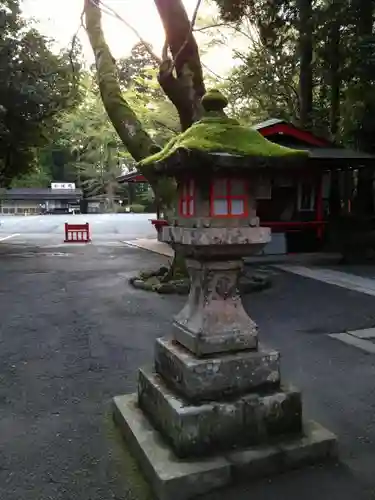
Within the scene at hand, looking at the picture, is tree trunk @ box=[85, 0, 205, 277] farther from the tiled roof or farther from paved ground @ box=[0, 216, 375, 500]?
the tiled roof

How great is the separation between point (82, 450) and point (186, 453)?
81 cm

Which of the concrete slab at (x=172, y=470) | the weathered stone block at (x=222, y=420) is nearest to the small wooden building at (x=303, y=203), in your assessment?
the weathered stone block at (x=222, y=420)

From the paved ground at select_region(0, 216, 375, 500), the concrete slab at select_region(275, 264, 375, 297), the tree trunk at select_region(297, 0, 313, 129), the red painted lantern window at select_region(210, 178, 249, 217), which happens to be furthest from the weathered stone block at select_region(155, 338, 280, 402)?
the tree trunk at select_region(297, 0, 313, 129)

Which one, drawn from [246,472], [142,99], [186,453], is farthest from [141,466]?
[142,99]

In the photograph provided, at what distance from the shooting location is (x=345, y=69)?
41.3ft

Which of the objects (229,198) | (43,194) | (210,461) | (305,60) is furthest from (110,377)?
(43,194)

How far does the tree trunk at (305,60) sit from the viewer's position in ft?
42.6

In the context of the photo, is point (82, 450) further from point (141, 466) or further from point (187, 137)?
point (187, 137)

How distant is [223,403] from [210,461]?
14.1 inches

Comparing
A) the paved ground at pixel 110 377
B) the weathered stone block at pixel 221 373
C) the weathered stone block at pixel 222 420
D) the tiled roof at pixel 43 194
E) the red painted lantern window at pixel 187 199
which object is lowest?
the paved ground at pixel 110 377

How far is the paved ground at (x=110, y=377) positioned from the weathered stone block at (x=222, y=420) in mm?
292

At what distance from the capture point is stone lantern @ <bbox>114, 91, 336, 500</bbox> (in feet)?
9.62

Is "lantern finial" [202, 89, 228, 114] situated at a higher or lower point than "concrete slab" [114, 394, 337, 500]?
higher

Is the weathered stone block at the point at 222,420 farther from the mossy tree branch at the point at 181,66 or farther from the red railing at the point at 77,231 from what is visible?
the red railing at the point at 77,231
